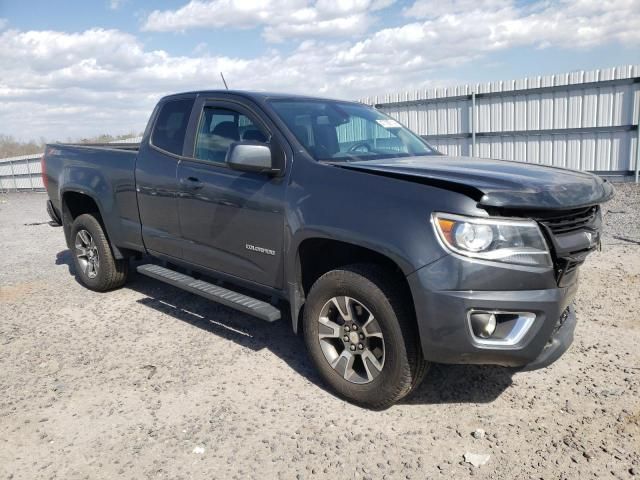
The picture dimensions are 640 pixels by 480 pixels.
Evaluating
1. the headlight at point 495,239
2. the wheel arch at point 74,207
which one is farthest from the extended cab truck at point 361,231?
the wheel arch at point 74,207

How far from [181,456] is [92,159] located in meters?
3.58

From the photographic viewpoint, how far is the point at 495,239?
2746mm

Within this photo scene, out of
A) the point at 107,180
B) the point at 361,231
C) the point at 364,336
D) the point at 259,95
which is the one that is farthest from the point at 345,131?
the point at 107,180

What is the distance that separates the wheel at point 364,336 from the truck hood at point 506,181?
2.08ft

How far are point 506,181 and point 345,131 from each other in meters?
1.64

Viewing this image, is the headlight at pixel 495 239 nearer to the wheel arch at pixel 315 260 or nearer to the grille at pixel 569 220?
the grille at pixel 569 220

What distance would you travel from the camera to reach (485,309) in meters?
2.77

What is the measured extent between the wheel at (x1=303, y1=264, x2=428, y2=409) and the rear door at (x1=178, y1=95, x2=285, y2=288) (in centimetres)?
50

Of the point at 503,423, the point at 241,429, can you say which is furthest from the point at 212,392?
the point at 503,423

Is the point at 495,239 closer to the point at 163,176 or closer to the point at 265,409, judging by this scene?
the point at 265,409

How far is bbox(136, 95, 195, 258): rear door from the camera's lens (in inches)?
179

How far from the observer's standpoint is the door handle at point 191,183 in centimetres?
420

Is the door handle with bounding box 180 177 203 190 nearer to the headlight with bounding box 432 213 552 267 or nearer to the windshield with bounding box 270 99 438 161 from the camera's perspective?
the windshield with bounding box 270 99 438 161

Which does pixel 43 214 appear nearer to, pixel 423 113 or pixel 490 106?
pixel 423 113
